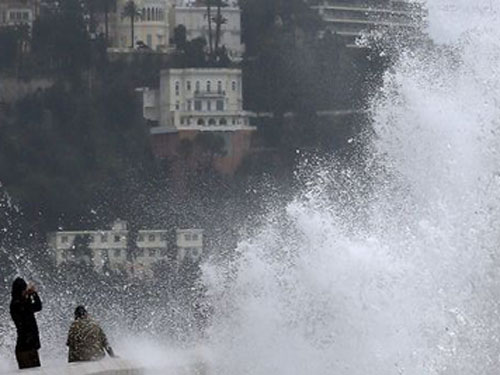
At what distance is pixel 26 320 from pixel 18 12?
6843cm

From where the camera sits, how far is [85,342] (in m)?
14.6

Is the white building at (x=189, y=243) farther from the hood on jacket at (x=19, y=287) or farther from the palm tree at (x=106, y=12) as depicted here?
the hood on jacket at (x=19, y=287)

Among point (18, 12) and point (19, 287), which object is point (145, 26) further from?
point (19, 287)

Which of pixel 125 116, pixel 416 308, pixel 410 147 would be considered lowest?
pixel 416 308

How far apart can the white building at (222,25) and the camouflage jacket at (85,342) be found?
6669 cm

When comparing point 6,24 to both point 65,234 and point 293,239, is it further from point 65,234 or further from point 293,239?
point 293,239

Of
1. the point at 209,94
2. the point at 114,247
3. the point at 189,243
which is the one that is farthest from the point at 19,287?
the point at 209,94

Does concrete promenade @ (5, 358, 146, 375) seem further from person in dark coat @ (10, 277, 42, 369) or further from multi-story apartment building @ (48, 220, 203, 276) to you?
multi-story apartment building @ (48, 220, 203, 276)

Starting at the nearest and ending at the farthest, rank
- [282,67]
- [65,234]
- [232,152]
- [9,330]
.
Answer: [9,330] < [65,234] < [232,152] < [282,67]

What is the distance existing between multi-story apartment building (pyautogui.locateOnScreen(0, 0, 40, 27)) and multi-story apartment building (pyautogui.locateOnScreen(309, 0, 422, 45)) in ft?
29.9

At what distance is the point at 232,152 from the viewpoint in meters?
74.7

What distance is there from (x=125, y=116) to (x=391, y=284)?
62.6 m

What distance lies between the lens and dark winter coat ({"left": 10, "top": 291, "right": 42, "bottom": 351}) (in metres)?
14.4

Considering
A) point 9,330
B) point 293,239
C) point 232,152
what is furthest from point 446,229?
point 232,152
